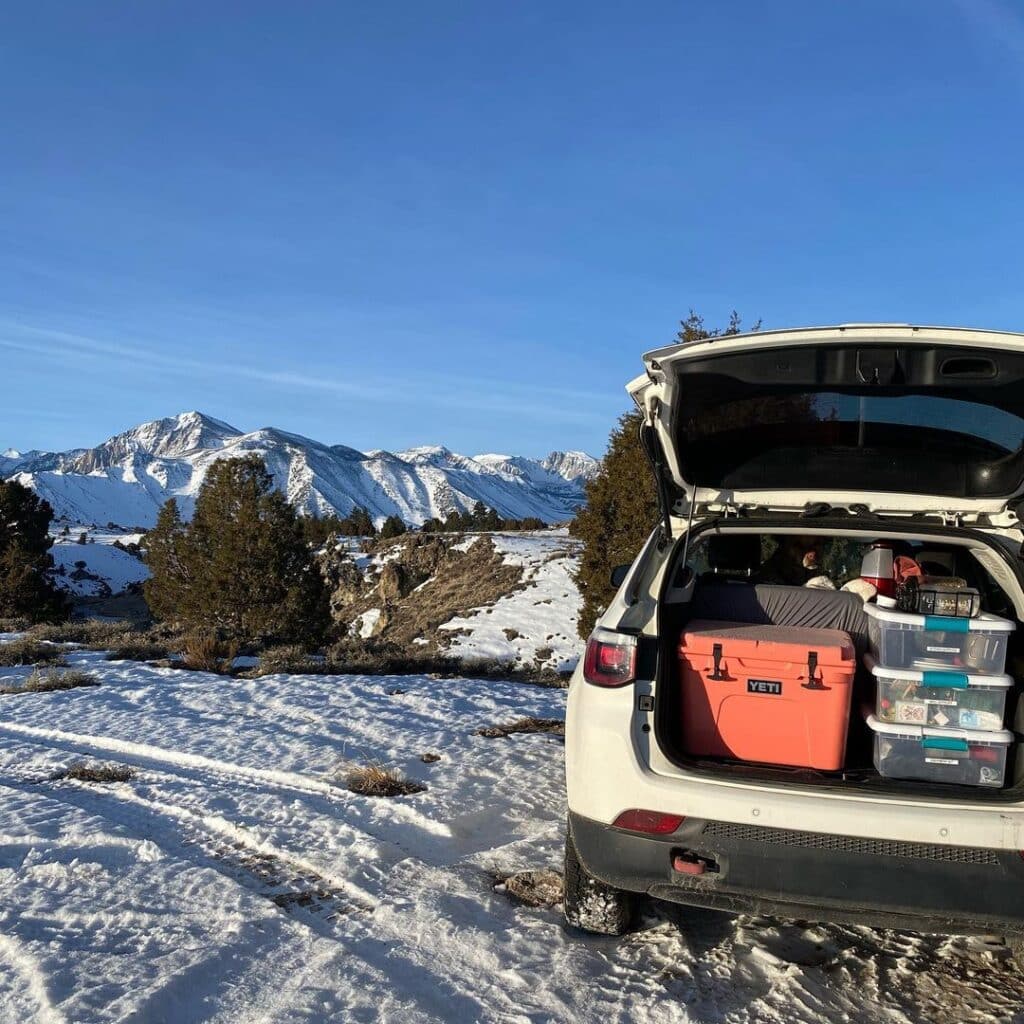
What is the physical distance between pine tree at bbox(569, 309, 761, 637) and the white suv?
1009 cm

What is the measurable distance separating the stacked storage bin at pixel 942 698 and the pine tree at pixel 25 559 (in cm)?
2738

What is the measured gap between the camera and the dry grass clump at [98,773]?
213 inches

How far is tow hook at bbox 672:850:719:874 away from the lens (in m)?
3.11

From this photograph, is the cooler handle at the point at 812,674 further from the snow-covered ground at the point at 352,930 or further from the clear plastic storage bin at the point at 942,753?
the snow-covered ground at the point at 352,930

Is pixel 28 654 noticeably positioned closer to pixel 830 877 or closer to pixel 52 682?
pixel 52 682

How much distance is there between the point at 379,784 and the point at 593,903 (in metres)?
2.18

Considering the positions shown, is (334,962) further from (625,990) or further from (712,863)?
(712,863)

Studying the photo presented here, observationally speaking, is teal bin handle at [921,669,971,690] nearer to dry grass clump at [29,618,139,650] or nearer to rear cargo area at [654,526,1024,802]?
rear cargo area at [654,526,1024,802]

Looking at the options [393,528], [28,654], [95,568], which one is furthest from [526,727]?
[95,568]

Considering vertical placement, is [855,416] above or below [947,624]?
above

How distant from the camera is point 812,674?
11.2ft

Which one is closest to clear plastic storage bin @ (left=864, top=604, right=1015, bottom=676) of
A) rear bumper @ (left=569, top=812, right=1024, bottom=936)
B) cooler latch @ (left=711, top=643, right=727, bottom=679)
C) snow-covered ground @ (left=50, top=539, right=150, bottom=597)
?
cooler latch @ (left=711, top=643, right=727, bottom=679)

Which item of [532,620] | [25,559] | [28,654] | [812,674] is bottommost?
[532,620]

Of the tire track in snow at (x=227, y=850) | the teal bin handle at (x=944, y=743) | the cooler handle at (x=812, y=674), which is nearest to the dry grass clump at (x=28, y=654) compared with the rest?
the tire track in snow at (x=227, y=850)
